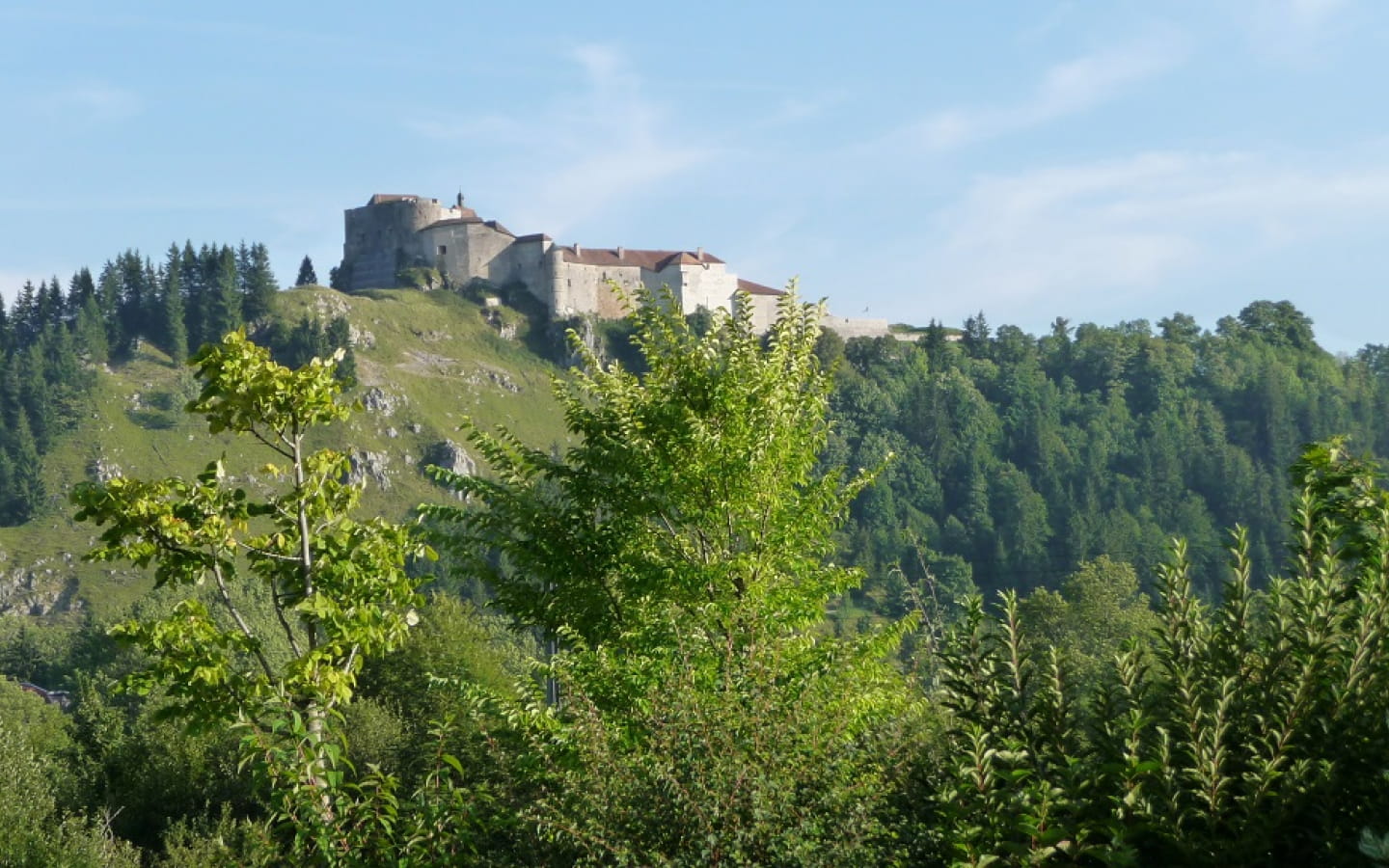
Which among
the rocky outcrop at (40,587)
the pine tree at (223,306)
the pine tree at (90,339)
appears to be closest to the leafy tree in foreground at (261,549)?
the rocky outcrop at (40,587)

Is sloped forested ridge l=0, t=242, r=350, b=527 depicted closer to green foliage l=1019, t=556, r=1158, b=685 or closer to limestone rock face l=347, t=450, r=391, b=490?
limestone rock face l=347, t=450, r=391, b=490

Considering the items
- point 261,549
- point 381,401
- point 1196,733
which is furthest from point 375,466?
→ point 1196,733

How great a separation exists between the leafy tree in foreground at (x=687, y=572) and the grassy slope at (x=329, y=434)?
487 feet

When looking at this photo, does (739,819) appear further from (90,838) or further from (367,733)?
(367,733)

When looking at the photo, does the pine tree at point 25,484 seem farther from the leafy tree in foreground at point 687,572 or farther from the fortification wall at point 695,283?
the leafy tree in foreground at point 687,572

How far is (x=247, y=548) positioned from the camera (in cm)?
1405

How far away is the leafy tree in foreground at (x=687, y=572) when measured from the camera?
1038 centimetres

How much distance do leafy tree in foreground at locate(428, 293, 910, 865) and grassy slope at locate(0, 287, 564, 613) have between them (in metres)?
149

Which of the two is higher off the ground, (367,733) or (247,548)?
(247,548)

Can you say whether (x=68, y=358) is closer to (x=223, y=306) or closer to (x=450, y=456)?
(x=223, y=306)

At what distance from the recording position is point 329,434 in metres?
179

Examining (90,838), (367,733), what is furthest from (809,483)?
(367,733)

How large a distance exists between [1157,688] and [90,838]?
74.9ft

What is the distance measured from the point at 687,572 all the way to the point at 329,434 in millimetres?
165921
